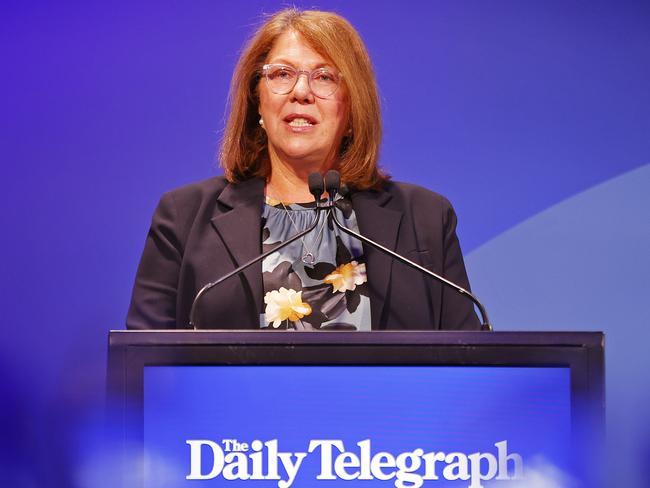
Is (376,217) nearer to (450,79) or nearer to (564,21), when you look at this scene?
(450,79)

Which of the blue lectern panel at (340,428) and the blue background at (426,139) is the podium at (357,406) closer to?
the blue lectern panel at (340,428)

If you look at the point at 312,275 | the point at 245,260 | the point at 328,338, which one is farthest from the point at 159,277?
the point at 328,338

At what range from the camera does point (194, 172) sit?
2678 millimetres

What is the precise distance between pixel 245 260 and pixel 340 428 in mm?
770

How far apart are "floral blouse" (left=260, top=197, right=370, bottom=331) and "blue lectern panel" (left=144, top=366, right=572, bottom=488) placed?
685 mm

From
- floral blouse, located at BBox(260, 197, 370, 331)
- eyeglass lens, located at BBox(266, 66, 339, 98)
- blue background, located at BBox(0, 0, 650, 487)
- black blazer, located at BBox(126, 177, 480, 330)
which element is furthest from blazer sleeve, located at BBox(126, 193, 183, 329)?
blue background, located at BBox(0, 0, 650, 487)

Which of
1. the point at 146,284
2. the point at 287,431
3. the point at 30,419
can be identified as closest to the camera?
the point at 287,431

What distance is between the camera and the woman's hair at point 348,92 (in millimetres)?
2064

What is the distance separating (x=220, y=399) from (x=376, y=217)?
902 mm

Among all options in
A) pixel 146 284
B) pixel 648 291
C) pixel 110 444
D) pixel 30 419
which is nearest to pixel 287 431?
pixel 110 444

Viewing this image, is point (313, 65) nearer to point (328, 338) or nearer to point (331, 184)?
point (331, 184)

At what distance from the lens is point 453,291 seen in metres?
2.00

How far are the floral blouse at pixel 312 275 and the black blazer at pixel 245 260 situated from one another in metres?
0.03

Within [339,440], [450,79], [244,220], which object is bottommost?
[339,440]
